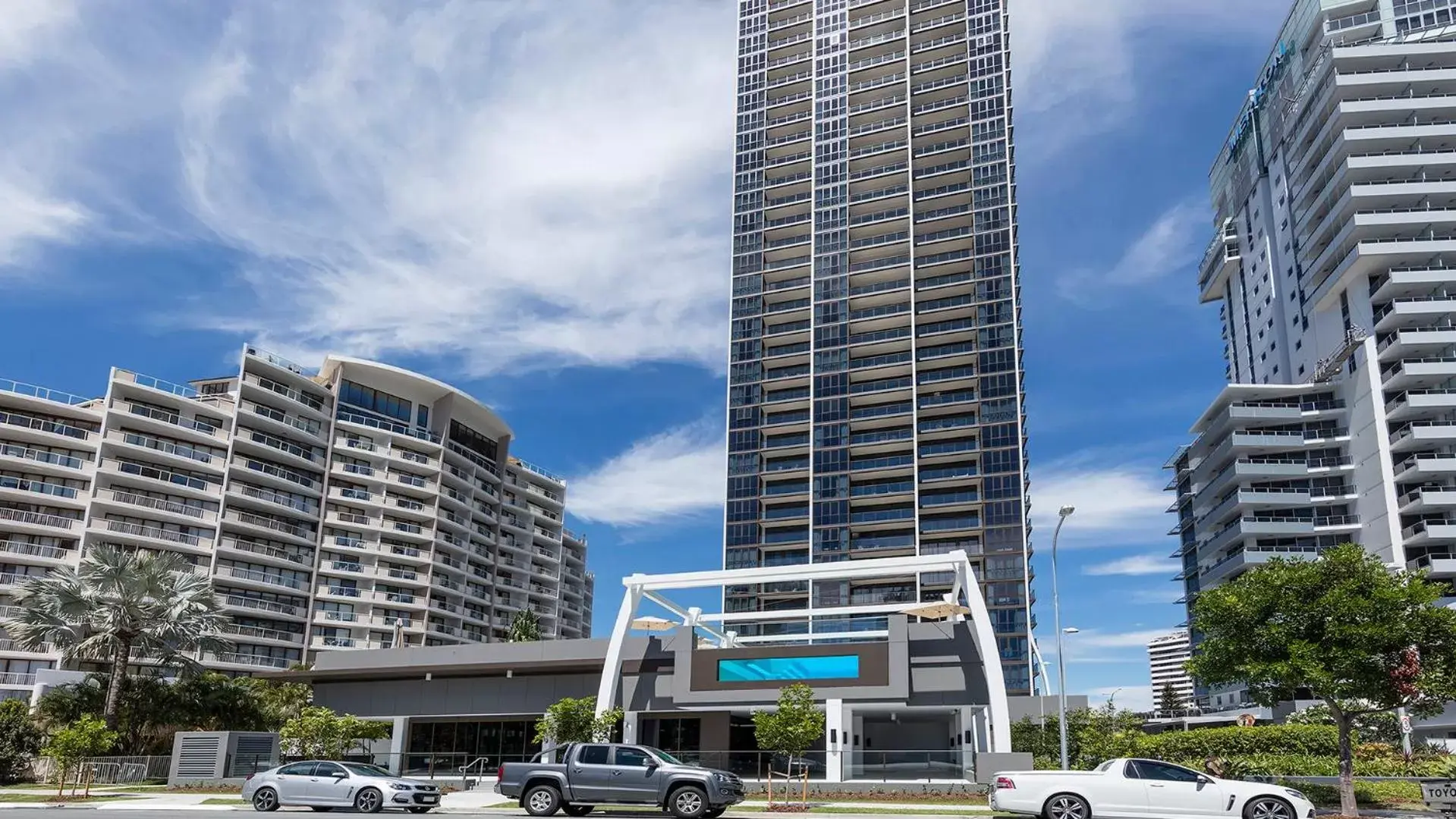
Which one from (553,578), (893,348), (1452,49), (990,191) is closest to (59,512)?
(553,578)

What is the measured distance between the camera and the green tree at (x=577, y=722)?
3838cm

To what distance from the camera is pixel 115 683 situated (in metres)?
43.8

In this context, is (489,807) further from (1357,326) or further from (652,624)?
(1357,326)

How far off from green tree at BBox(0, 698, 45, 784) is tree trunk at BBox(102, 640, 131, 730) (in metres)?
2.70

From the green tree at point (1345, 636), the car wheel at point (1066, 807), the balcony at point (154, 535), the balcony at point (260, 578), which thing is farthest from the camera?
the balcony at point (260, 578)

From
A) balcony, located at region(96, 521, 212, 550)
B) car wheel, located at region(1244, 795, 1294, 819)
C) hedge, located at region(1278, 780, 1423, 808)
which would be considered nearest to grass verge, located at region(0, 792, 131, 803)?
car wheel, located at region(1244, 795, 1294, 819)

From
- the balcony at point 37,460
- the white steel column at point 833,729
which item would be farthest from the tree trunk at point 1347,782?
the balcony at point 37,460

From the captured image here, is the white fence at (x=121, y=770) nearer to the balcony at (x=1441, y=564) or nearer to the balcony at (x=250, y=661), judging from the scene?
the balcony at (x=250, y=661)

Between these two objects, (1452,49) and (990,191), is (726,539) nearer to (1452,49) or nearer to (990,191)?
(990,191)

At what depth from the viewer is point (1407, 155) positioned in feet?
308

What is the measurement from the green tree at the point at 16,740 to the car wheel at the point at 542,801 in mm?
29174

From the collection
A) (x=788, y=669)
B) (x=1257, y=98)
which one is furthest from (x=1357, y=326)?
(x=788, y=669)

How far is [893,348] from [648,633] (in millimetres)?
70868

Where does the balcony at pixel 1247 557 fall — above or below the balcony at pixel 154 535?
above
